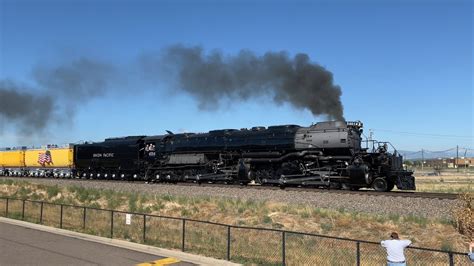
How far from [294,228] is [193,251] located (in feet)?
19.6

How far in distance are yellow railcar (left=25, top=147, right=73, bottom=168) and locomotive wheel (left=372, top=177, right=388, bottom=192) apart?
38.4 m

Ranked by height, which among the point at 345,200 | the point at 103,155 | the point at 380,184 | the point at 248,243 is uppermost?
the point at 103,155

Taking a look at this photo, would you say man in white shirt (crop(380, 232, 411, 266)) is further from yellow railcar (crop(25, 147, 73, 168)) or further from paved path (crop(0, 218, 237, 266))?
yellow railcar (crop(25, 147, 73, 168))

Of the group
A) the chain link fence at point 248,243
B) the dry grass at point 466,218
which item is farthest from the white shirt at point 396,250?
the dry grass at point 466,218

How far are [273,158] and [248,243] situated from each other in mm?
12049

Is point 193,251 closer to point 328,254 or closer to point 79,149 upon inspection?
point 328,254

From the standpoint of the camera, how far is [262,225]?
1969cm

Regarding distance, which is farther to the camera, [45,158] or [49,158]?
[45,158]

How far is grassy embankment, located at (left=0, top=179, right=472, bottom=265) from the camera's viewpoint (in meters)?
14.9

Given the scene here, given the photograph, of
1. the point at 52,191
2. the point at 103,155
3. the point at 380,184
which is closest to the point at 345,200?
the point at 380,184

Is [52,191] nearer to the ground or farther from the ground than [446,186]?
nearer to the ground

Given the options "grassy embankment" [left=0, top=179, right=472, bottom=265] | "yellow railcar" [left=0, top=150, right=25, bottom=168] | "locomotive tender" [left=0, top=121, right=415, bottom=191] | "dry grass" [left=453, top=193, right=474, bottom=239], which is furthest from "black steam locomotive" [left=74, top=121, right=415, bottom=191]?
"yellow railcar" [left=0, top=150, right=25, bottom=168]

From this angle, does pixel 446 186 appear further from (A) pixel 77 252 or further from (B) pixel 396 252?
(A) pixel 77 252

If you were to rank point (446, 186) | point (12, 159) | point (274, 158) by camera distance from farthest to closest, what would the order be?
1. point (12, 159)
2. point (446, 186)
3. point (274, 158)
